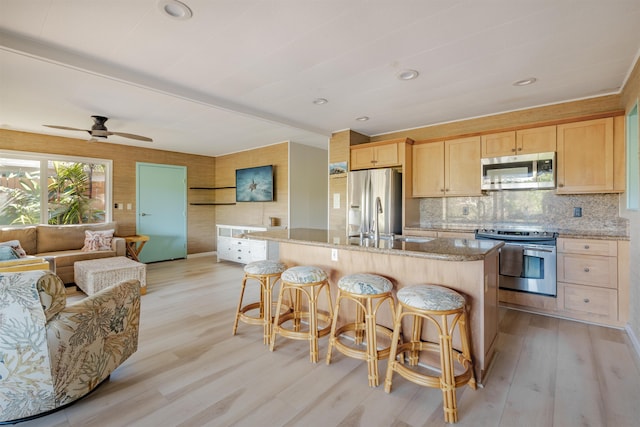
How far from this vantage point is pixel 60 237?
15.6 ft

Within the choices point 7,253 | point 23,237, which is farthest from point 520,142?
point 23,237

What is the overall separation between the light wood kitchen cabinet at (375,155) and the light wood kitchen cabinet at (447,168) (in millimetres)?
310

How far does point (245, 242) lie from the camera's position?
569 cm

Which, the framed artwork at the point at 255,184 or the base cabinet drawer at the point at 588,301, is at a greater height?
the framed artwork at the point at 255,184

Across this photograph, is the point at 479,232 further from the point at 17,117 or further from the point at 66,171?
the point at 66,171

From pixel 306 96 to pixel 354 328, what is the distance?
2.44 metres

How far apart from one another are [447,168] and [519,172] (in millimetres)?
825

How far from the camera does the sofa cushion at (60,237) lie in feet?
15.2

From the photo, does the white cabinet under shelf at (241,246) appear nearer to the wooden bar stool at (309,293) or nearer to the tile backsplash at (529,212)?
the tile backsplash at (529,212)

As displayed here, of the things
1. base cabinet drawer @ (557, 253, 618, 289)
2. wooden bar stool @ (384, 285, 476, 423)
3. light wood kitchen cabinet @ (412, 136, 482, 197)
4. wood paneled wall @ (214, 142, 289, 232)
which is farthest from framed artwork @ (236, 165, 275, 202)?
base cabinet drawer @ (557, 253, 618, 289)

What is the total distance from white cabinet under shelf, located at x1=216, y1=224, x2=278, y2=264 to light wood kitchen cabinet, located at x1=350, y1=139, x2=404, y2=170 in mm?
2106

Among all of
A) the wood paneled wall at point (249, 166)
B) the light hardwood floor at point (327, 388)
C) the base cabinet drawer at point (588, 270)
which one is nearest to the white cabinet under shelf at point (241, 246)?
the wood paneled wall at point (249, 166)

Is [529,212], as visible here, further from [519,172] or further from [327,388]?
[327,388]

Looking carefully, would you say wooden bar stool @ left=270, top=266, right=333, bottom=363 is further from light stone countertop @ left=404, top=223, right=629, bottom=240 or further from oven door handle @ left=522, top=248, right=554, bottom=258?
oven door handle @ left=522, top=248, right=554, bottom=258
